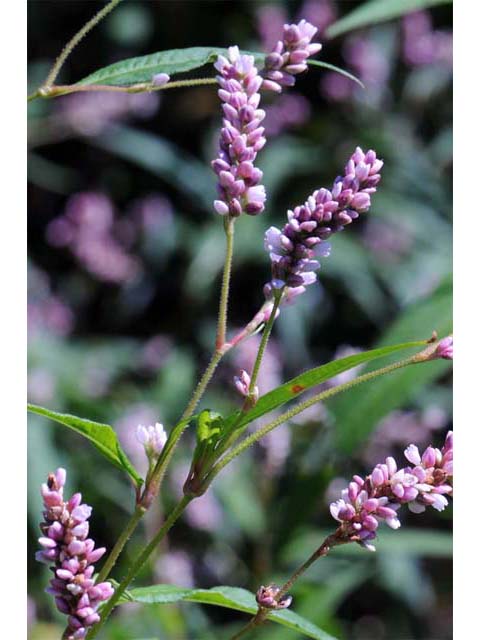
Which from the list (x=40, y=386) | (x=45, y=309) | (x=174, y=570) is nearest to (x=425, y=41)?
(x=45, y=309)

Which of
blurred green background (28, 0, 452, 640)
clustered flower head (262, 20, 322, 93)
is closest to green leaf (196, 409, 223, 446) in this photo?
clustered flower head (262, 20, 322, 93)

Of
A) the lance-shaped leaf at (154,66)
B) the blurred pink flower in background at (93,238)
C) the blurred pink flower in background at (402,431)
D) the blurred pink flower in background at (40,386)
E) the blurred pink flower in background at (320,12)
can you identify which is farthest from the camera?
the blurred pink flower in background at (93,238)

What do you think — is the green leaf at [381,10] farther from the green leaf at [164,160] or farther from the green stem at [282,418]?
the green leaf at [164,160]

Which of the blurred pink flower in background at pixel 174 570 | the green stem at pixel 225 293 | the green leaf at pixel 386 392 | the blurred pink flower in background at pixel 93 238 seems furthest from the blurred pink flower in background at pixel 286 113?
the green stem at pixel 225 293

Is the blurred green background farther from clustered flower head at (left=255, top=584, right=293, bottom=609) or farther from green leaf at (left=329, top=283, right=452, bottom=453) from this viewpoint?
clustered flower head at (left=255, top=584, right=293, bottom=609)

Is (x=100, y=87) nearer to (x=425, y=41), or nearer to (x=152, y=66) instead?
(x=152, y=66)
